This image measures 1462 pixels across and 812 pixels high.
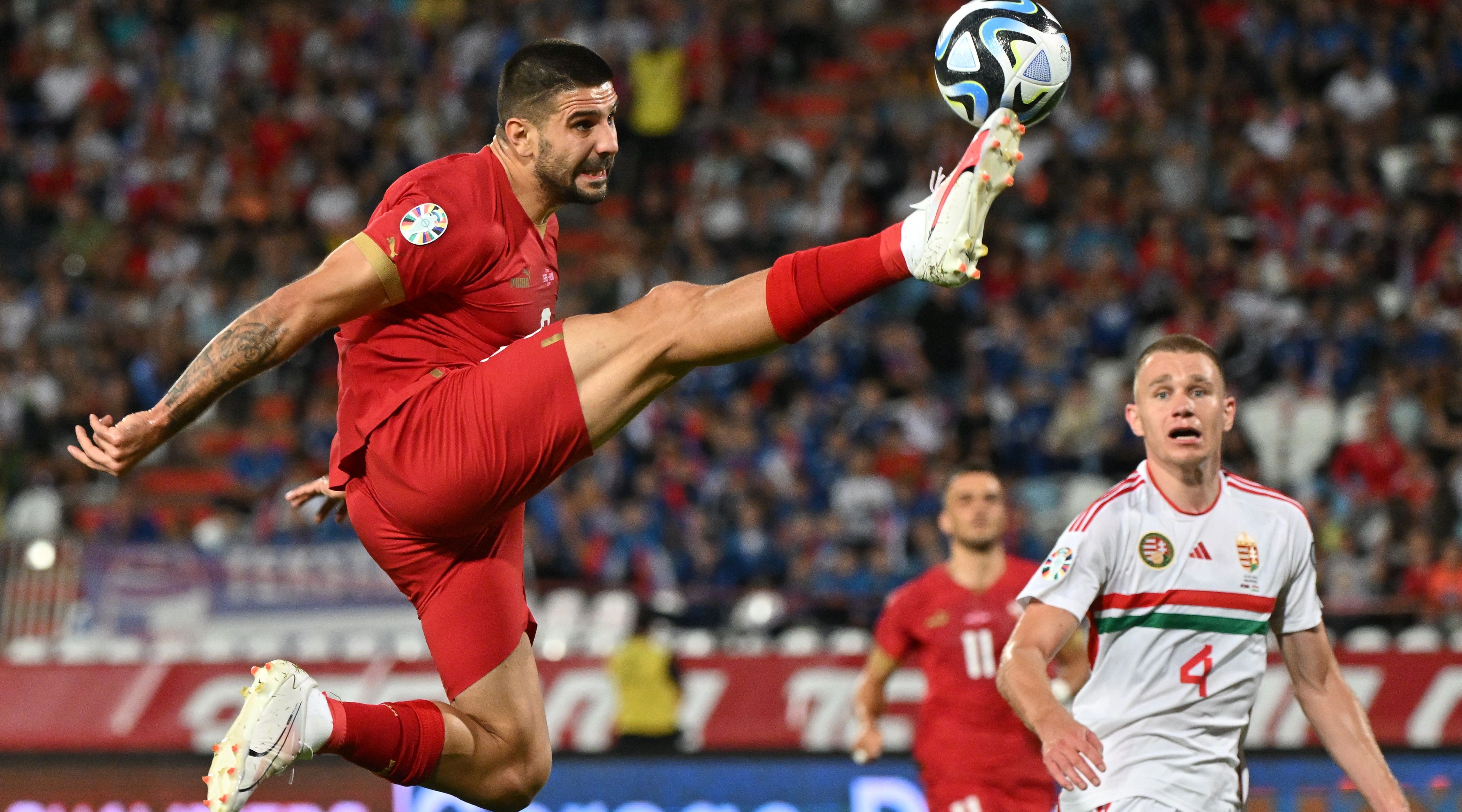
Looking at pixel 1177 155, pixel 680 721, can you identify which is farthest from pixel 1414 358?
pixel 680 721

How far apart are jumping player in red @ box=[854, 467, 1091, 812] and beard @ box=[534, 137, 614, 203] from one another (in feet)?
9.83

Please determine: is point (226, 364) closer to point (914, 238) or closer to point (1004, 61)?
point (914, 238)

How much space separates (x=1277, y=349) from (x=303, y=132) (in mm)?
10404

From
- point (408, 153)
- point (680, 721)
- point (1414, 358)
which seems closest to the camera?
point (680, 721)

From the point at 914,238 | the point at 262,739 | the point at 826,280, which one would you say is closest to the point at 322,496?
the point at 262,739

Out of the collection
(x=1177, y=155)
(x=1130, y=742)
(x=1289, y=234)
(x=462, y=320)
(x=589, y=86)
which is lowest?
(x=1130, y=742)

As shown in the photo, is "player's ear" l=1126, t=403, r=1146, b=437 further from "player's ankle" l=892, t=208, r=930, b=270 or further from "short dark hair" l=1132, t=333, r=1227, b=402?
"player's ankle" l=892, t=208, r=930, b=270

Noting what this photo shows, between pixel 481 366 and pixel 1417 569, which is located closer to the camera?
pixel 481 366

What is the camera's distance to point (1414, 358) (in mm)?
13234

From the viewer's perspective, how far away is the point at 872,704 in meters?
7.55

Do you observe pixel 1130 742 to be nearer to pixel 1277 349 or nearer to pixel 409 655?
pixel 409 655

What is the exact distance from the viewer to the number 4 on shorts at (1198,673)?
5.01 m

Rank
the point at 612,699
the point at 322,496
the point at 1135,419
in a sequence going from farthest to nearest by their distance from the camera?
the point at 612,699, the point at 322,496, the point at 1135,419

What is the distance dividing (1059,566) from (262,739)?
2.31m
